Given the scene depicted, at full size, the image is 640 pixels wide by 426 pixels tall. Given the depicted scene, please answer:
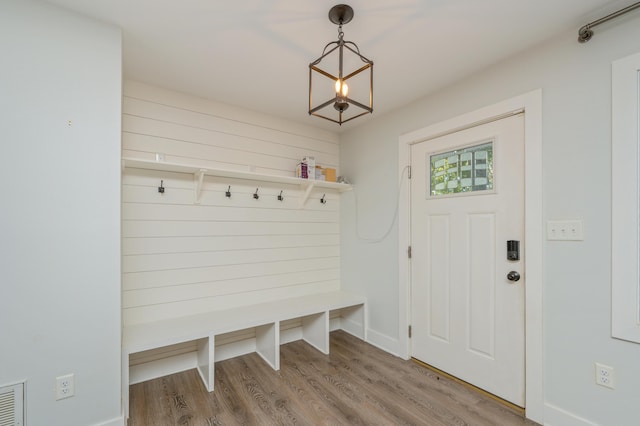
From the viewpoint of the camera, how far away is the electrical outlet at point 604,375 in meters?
1.60

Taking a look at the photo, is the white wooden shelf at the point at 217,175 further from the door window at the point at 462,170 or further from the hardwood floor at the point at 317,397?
the hardwood floor at the point at 317,397

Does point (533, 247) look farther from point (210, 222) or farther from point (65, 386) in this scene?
point (65, 386)

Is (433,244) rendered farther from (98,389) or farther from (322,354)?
(98,389)

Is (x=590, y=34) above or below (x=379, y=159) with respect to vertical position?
above

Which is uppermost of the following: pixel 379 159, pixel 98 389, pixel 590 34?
pixel 590 34

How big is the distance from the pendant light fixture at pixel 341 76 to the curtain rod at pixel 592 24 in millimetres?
1192

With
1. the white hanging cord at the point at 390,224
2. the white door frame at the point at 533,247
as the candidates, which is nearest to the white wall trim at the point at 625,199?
the white door frame at the point at 533,247

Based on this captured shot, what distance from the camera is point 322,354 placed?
2906 mm

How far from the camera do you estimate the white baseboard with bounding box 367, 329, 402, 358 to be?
2869 millimetres

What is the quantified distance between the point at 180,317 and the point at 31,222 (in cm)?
136

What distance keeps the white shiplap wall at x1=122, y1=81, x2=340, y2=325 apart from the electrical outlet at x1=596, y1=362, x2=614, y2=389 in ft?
7.77

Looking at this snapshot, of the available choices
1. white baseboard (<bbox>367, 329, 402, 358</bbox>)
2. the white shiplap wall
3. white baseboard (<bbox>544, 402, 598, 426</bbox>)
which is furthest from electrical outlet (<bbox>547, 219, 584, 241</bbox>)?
the white shiplap wall

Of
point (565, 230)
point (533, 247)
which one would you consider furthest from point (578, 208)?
point (533, 247)

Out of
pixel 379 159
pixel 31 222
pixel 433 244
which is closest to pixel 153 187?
pixel 31 222
